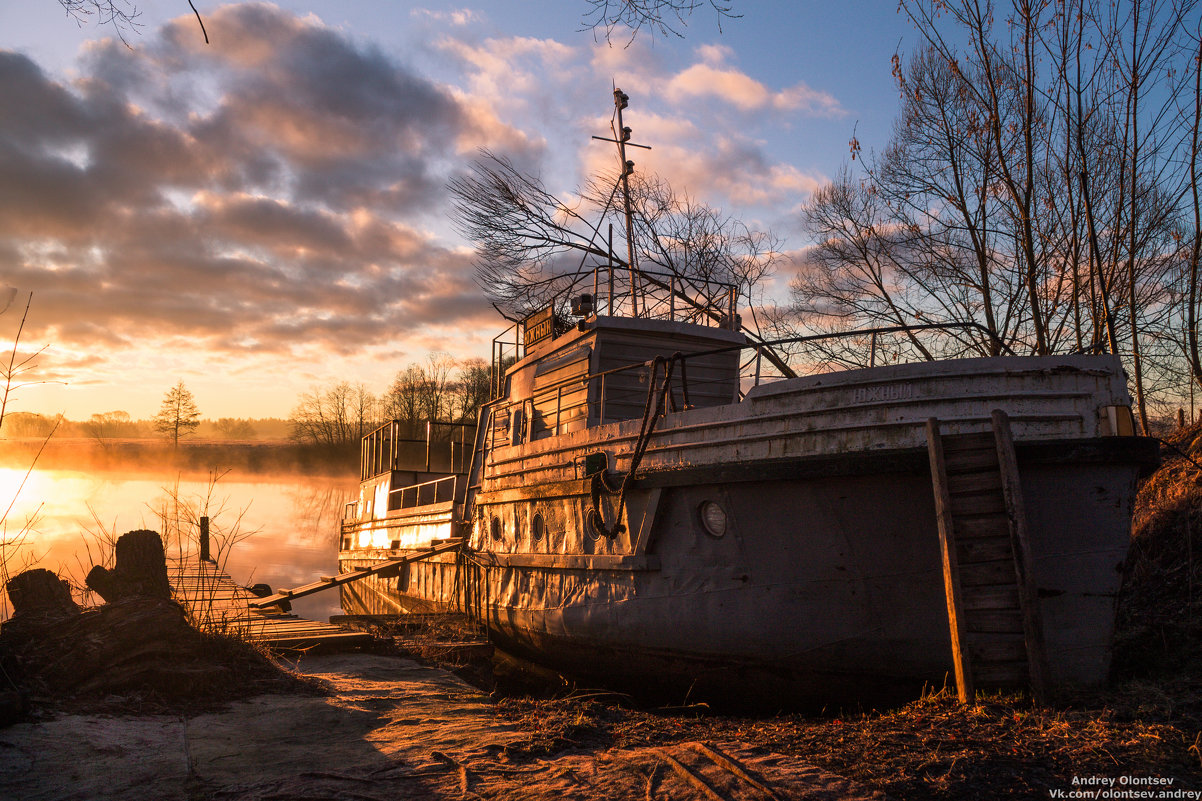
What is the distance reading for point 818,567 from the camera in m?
6.54

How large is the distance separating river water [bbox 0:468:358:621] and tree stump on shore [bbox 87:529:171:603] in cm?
21

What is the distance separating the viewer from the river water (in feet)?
23.6

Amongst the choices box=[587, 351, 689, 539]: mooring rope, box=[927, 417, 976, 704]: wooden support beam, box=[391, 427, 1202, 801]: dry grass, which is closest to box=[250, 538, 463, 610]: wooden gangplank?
box=[587, 351, 689, 539]: mooring rope

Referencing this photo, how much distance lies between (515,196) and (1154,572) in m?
15.4

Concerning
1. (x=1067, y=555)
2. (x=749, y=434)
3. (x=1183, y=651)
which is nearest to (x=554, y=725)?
(x=749, y=434)

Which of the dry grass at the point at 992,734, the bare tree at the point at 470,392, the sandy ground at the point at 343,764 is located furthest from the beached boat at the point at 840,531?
the bare tree at the point at 470,392

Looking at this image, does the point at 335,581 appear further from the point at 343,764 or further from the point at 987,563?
the point at 987,563

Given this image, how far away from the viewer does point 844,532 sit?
21.0ft

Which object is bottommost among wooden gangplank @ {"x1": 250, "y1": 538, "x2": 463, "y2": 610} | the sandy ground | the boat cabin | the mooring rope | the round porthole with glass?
the sandy ground

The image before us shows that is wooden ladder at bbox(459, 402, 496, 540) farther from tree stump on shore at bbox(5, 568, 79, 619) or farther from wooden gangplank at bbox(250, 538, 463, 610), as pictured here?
tree stump on shore at bbox(5, 568, 79, 619)

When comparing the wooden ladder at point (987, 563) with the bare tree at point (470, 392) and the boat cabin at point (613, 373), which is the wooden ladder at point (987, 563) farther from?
the bare tree at point (470, 392)

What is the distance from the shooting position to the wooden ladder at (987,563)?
5.07 meters

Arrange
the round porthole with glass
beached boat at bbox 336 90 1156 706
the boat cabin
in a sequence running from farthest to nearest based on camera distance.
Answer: the boat cabin → the round porthole with glass → beached boat at bbox 336 90 1156 706

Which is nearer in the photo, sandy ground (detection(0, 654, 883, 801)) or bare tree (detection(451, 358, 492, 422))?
sandy ground (detection(0, 654, 883, 801))
